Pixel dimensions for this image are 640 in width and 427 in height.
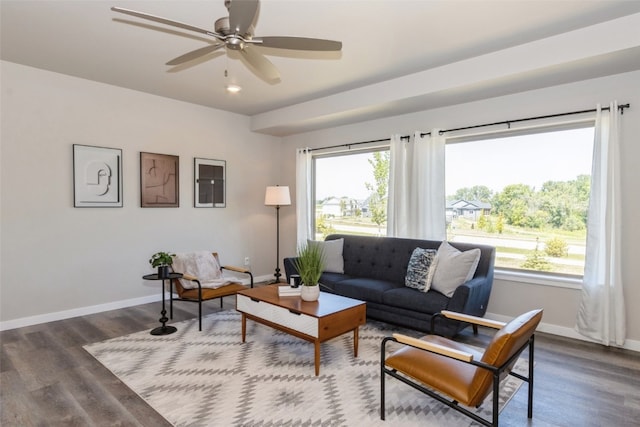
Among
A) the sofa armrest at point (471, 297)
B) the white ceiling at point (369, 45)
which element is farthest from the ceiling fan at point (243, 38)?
the sofa armrest at point (471, 297)

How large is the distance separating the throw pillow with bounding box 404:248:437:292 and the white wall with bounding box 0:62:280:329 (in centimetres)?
311

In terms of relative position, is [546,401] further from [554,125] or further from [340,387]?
[554,125]

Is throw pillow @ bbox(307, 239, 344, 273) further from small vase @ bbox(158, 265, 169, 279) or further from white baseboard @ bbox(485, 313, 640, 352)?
white baseboard @ bbox(485, 313, 640, 352)

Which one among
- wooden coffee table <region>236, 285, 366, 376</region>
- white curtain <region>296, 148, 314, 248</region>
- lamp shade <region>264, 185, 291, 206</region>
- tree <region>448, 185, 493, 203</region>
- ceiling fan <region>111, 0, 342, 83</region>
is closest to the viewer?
ceiling fan <region>111, 0, 342, 83</region>

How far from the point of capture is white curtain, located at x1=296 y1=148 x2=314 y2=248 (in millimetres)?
5875

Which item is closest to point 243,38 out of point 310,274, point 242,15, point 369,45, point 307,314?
point 242,15

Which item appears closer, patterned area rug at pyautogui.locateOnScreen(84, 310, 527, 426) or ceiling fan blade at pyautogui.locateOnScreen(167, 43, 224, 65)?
patterned area rug at pyautogui.locateOnScreen(84, 310, 527, 426)

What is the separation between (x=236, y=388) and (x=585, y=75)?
415 centimetres

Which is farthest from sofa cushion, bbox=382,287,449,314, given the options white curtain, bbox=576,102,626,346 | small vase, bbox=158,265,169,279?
small vase, bbox=158,265,169,279

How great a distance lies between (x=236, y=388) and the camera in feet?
8.41

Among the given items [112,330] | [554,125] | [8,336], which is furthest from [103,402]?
[554,125]

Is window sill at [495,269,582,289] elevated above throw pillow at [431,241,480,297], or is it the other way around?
throw pillow at [431,241,480,297]

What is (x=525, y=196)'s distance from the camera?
3992 millimetres

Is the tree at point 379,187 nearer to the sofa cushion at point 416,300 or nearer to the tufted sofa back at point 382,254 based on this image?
the tufted sofa back at point 382,254
